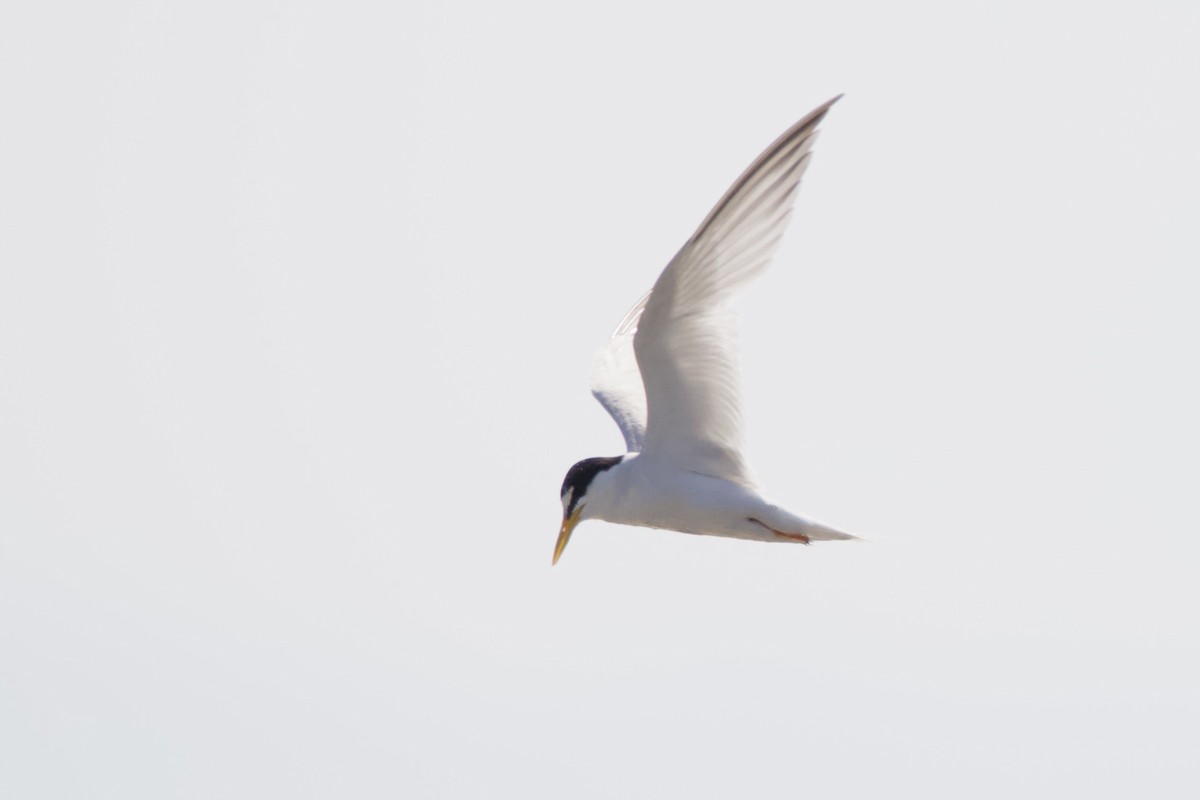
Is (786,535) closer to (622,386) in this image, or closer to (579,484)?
(579,484)

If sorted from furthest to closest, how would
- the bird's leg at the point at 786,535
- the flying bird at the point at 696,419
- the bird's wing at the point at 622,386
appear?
1. the bird's wing at the point at 622,386
2. the bird's leg at the point at 786,535
3. the flying bird at the point at 696,419

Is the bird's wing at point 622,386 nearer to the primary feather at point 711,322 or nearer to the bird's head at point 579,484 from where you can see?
the primary feather at point 711,322

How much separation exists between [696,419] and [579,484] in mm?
732

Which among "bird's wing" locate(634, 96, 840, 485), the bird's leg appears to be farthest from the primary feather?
the bird's leg

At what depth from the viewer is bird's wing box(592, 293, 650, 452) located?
31.7 feet

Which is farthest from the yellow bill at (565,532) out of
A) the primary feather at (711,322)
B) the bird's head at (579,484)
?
the primary feather at (711,322)

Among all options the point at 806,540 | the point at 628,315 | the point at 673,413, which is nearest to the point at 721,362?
the point at 673,413

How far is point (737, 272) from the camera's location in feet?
26.7

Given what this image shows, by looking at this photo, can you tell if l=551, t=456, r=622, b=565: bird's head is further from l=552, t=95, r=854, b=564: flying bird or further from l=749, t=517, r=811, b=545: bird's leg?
l=749, t=517, r=811, b=545: bird's leg

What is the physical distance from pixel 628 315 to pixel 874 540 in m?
3.59

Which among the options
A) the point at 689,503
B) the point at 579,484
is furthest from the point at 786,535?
the point at 579,484

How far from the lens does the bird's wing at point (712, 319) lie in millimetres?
7664

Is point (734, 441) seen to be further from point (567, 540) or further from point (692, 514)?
point (567, 540)

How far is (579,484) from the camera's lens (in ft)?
29.2
